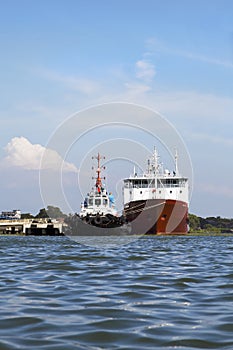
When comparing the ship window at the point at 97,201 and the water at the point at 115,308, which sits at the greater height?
the ship window at the point at 97,201

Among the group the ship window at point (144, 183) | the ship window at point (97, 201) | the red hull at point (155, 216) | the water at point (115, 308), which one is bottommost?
the water at point (115, 308)

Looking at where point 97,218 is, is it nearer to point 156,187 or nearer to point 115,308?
point 156,187

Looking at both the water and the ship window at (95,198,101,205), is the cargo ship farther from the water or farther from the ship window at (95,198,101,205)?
the water

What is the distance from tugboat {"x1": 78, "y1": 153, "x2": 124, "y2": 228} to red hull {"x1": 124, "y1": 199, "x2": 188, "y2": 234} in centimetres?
178

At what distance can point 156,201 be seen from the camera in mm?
51875

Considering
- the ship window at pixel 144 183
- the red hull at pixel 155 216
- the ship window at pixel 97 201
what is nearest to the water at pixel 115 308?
the red hull at pixel 155 216

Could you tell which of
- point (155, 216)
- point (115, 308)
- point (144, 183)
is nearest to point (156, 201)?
point (155, 216)

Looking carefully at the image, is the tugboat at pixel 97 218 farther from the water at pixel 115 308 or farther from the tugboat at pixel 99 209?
the water at pixel 115 308

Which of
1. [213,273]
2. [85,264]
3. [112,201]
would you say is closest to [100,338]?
[213,273]

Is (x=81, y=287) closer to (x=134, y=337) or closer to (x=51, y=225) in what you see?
(x=134, y=337)

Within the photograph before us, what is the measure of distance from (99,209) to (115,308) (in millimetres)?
51469

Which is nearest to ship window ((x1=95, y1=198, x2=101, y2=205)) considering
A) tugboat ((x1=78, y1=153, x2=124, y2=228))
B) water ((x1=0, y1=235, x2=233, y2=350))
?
tugboat ((x1=78, y1=153, x2=124, y2=228))

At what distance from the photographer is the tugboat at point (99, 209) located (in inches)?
2082


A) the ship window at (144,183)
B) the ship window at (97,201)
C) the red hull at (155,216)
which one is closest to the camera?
the red hull at (155,216)
